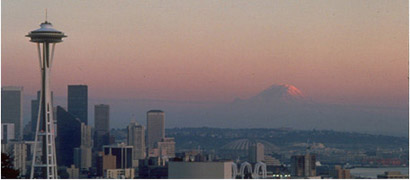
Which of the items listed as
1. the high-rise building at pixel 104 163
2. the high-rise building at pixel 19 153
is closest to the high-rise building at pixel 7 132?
the high-rise building at pixel 19 153

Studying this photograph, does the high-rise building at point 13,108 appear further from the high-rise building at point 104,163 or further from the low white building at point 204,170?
the low white building at point 204,170

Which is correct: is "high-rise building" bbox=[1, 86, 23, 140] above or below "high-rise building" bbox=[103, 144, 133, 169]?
above

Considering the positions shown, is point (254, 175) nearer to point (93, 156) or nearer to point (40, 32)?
point (40, 32)

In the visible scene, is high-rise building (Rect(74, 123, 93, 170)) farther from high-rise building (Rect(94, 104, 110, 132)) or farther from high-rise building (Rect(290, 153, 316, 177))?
high-rise building (Rect(290, 153, 316, 177))

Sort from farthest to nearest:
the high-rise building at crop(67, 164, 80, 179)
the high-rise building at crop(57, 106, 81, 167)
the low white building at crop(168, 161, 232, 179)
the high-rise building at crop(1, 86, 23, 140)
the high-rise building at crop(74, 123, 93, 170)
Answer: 1. the high-rise building at crop(57, 106, 81, 167)
2. the high-rise building at crop(74, 123, 93, 170)
3. the high-rise building at crop(1, 86, 23, 140)
4. the high-rise building at crop(67, 164, 80, 179)
5. the low white building at crop(168, 161, 232, 179)

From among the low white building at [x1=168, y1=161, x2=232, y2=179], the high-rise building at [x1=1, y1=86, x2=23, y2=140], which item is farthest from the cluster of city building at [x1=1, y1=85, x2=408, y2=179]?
the low white building at [x1=168, y1=161, x2=232, y2=179]

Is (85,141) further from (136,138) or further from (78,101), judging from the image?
(136,138)
